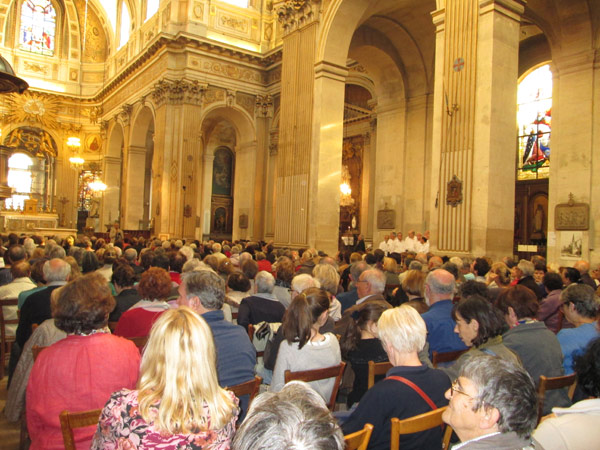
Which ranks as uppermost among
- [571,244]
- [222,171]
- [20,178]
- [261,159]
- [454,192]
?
[222,171]

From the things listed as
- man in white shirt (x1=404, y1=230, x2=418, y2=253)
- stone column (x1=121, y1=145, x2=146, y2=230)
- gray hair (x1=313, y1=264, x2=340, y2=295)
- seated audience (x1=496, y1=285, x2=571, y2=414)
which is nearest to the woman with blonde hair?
seated audience (x1=496, y1=285, x2=571, y2=414)

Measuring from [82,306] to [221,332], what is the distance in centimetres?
91

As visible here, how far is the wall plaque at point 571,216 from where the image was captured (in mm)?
10945

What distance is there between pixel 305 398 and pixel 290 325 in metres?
1.93

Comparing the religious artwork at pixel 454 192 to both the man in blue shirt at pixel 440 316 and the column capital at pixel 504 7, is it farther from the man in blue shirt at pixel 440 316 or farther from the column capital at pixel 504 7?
the man in blue shirt at pixel 440 316

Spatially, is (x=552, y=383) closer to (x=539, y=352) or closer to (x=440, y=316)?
(x=539, y=352)

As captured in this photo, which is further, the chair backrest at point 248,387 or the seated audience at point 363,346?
the seated audience at point 363,346

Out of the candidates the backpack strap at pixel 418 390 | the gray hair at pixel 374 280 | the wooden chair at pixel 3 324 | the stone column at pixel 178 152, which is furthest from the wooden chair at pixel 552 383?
the stone column at pixel 178 152

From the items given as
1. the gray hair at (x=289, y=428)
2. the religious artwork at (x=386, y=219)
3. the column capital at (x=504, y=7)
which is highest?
the column capital at (x=504, y=7)

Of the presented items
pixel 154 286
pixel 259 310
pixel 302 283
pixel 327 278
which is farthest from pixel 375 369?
pixel 327 278

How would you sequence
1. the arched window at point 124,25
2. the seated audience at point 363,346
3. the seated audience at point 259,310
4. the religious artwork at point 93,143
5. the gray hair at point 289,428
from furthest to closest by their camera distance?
the religious artwork at point 93,143 → the arched window at point 124,25 → the seated audience at point 259,310 → the seated audience at point 363,346 → the gray hair at point 289,428

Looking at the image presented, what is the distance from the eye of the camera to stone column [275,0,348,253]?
12688mm

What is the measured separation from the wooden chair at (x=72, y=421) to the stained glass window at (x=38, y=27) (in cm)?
3148

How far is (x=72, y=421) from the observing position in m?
2.06
